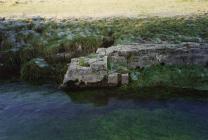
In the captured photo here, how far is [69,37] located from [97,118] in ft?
32.1

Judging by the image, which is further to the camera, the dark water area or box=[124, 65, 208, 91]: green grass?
box=[124, 65, 208, 91]: green grass

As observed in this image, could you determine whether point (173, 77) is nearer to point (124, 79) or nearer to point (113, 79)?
point (124, 79)

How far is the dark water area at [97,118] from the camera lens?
15.4 metres

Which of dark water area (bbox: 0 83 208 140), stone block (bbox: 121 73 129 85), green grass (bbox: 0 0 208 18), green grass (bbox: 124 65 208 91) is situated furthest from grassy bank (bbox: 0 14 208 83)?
green grass (bbox: 0 0 208 18)

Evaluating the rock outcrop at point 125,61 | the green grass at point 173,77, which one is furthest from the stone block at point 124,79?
the green grass at point 173,77

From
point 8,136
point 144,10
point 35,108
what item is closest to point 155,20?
point 144,10

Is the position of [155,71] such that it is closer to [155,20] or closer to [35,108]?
[35,108]

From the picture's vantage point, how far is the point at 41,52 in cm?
2522

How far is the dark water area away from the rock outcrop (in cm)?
121

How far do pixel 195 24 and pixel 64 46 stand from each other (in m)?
9.00

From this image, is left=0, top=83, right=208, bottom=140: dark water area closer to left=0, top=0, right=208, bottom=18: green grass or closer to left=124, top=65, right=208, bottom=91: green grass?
left=124, top=65, right=208, bottom=91: green grass

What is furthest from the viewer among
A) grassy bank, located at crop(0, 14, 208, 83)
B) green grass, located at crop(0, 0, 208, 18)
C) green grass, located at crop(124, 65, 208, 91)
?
green grass, located at crop(0, 0, 208, 18)

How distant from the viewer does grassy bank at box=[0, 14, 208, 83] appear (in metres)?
24.0

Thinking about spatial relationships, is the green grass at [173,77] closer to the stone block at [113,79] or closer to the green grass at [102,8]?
the stone block at [113,79]
